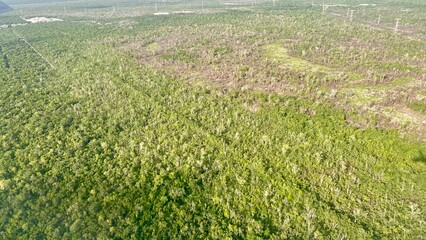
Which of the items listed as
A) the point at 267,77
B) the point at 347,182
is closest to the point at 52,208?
the point at 347,182

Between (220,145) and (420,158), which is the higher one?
(420,158)

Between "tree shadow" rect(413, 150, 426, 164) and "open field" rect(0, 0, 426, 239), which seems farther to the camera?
"tree shadow" rect(413, 150, 426, 164)

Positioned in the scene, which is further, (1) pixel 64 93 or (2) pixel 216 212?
(1) pixel 64 93

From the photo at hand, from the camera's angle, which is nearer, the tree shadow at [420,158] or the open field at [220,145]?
the open field at [220,145]

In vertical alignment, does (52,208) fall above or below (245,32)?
below

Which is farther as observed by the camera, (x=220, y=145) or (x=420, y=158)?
(x=220, y=145)

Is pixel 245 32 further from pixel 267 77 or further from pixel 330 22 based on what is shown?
pixel 267 77

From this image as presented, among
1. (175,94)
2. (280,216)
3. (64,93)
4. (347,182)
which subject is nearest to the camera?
(280,216)

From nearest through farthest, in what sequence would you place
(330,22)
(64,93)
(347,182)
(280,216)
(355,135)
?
(280,216), (347,182), (355,135), (64,93), (330,22)
